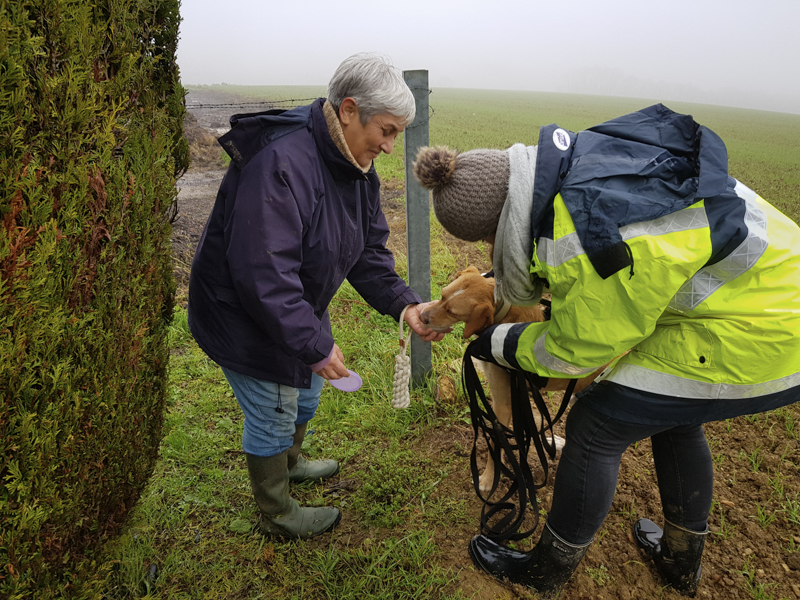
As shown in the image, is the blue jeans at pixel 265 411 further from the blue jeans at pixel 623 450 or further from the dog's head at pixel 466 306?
the blue jeans at pixel 623 450

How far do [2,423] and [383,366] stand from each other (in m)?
3.20

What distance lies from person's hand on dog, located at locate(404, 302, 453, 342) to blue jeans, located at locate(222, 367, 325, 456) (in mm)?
754

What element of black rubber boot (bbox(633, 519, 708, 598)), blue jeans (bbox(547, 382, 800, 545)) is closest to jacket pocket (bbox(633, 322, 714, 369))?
blue jeans (bbox(547, 382, 800, 545))

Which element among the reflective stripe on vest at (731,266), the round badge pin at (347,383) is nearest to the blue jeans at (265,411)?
the round badge pin at (347,383)

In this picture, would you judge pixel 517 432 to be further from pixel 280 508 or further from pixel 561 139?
pixel 561 139

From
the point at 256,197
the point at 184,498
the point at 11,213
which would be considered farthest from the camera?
the point at 184,498

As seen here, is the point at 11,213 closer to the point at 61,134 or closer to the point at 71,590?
the point at 61,134

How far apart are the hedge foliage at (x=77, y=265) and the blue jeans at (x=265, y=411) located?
1.34 ft

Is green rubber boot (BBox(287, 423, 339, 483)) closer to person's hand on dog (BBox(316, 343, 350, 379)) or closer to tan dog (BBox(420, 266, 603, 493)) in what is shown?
person's hand on dog (BBox(316, 343, 350, 379))

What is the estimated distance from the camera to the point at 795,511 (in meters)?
2.82

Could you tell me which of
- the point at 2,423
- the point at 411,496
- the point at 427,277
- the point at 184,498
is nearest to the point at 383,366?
the point at 427,277

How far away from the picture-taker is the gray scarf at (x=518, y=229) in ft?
5.56

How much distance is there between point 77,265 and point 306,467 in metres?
2.06

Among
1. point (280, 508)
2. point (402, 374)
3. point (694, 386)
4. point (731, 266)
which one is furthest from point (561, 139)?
point (280, 508)
